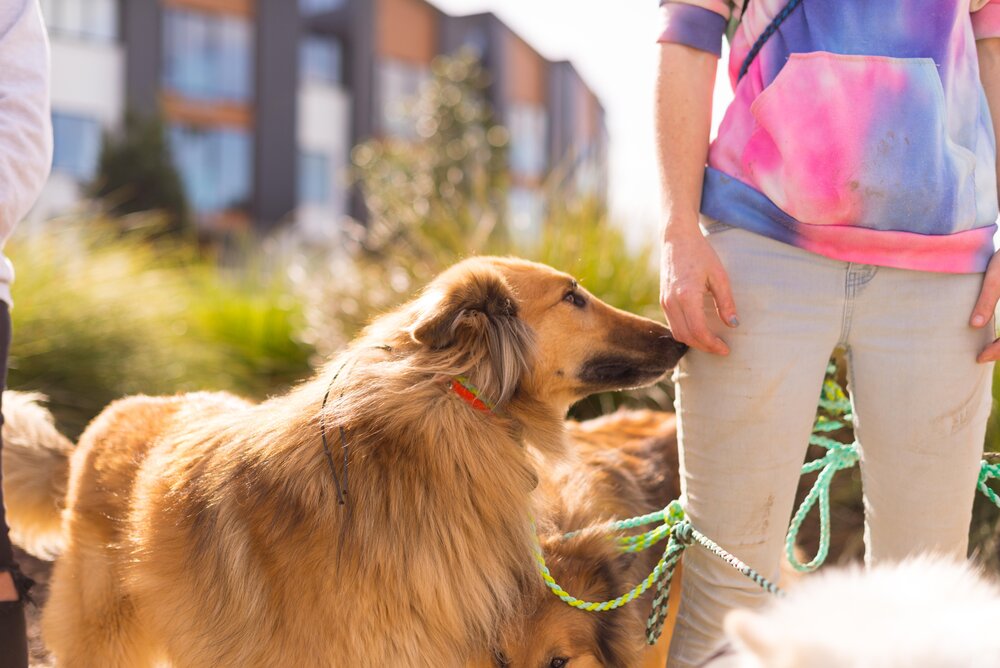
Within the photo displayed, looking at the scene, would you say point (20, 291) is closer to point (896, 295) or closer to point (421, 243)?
point (421, 243)

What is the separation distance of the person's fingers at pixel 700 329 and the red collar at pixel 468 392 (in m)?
0.62

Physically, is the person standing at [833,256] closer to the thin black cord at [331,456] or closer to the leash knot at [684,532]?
the leash knot at [684,532]

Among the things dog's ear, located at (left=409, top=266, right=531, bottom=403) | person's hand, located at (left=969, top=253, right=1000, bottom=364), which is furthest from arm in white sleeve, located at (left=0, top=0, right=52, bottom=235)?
person's hand, located at (left=969, top=253, right=1000, bottom=364)

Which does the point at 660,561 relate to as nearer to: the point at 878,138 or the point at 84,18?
the point at 878,138

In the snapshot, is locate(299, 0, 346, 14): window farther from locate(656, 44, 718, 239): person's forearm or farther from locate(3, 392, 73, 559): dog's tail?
locate(656, 44, 718, 239): person's forearm

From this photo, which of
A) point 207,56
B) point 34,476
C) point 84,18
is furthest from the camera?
point 207,56

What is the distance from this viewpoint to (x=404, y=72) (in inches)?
1267

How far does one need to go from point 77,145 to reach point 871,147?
25.9 meters

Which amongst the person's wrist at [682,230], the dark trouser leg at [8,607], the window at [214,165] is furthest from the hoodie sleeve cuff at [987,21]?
the window at [214,165]

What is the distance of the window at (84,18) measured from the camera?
23797 millimetres

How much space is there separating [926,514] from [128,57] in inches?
1073

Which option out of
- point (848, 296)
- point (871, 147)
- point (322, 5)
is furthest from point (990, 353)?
point (322, 5)

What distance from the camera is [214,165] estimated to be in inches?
1094

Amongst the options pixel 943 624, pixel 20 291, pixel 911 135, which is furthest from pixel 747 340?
pixel 20 291
